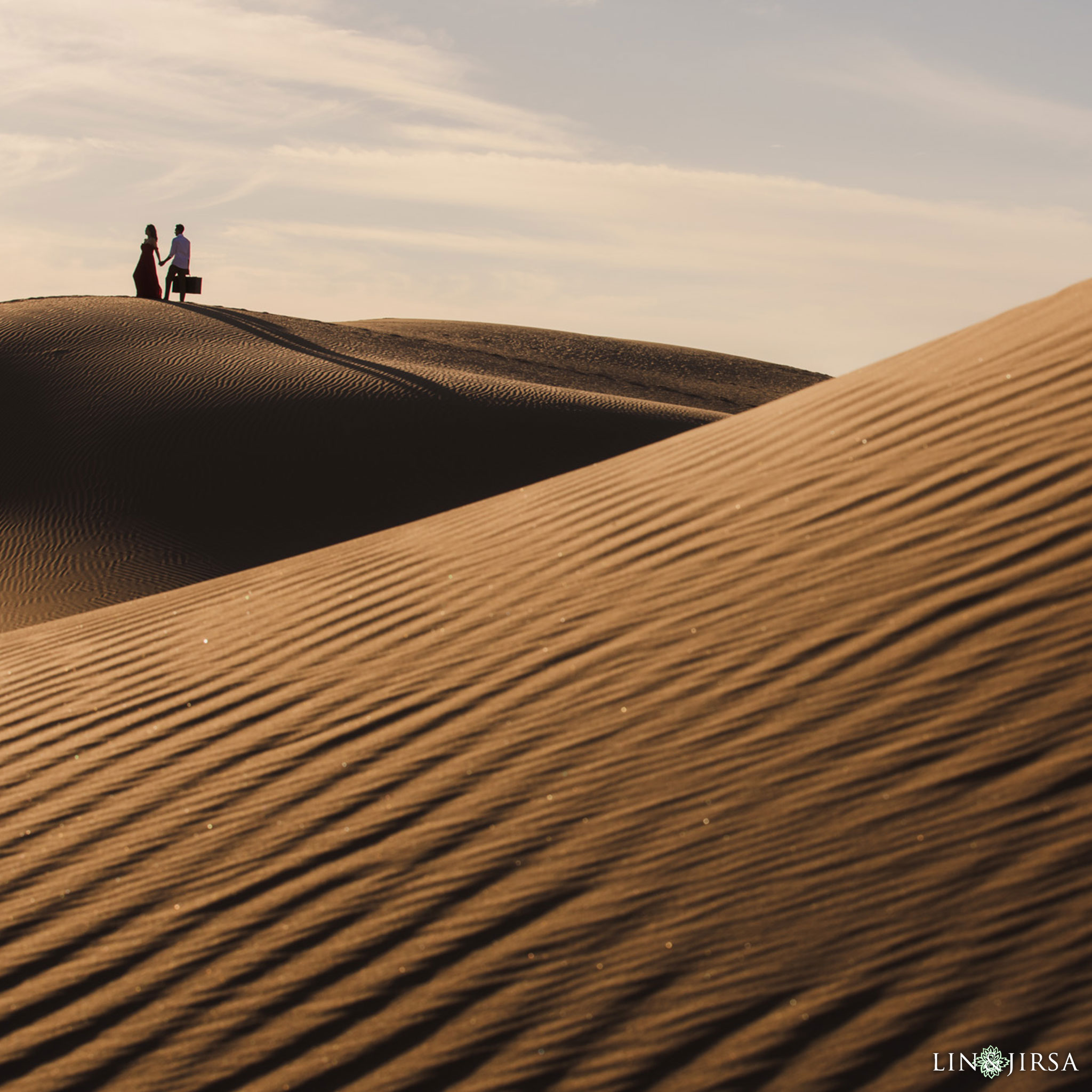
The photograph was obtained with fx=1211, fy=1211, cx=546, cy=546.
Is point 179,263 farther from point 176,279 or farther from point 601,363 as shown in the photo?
point 601,363

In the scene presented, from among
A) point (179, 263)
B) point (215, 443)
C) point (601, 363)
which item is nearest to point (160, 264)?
point (179, 263)

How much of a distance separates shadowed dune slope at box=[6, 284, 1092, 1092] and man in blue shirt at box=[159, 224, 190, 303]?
18.7 metres

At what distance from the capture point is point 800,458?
5.02m

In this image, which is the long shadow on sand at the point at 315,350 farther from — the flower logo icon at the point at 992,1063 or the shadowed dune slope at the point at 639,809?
the flower logo icon at the point at 992,1063

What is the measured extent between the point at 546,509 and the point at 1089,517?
272 centimetres

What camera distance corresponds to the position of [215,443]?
60.5 feet

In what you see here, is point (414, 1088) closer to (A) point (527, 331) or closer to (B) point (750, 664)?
(B) point (750, 664)

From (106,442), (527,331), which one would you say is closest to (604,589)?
(106,442)

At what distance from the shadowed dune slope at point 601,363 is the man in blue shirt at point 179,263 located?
22.1 ft

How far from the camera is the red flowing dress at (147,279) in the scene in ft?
78.1

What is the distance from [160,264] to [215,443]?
623 cm

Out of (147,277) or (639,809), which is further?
(147,277)

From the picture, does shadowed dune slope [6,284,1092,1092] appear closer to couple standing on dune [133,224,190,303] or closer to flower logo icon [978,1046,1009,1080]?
flower logo icon [978,1046,1009,1080]

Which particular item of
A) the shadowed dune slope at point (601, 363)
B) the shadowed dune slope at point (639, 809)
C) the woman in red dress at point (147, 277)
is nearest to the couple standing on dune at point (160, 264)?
the woman in red dress at point (147, 277)
